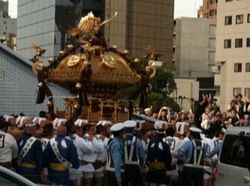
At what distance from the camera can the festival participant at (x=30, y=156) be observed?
41.9 feet

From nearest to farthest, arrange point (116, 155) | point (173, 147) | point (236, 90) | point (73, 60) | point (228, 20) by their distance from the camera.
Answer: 1. point (116, 155)
2. point (173, 147)
3. point (73, 60)
4. point (236, 90)
5. point (228, 20)

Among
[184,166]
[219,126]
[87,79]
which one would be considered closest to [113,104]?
[87,79]

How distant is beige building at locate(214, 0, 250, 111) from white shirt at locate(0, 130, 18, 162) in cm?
5194

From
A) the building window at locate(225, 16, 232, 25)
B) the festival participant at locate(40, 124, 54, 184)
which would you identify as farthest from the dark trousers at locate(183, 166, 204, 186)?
the building window at locate(225, 16, 232, 25)

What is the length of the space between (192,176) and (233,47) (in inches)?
1977

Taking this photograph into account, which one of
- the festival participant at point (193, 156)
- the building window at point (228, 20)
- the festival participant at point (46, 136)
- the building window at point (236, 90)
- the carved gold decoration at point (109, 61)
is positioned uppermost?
the building window at point (228, 20)

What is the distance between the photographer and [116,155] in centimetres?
1327

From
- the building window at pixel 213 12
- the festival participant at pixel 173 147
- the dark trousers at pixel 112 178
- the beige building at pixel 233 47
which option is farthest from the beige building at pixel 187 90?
the dark trousers at pixel 112 178

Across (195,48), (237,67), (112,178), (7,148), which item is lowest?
(112,178)

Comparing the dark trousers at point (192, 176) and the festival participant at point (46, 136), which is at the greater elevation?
the festival participant at point (46, 136)

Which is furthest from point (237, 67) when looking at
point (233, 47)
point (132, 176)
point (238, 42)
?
point (132, 176)

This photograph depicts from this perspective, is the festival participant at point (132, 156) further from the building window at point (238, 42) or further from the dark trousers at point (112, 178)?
the building window at point (238, 42)

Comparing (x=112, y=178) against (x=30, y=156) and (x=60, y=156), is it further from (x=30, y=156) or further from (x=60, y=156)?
(x=30, y=156)

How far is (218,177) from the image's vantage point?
39.4 feet
